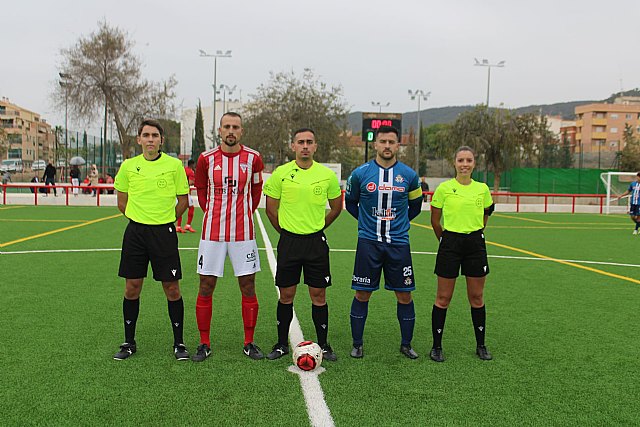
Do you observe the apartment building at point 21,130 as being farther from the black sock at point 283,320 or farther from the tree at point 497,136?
the black sock at point 283,320

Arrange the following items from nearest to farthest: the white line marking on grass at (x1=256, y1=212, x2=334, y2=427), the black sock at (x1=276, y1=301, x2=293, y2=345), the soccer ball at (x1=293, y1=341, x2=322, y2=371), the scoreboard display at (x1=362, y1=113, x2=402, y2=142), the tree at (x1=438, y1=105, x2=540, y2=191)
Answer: the white line marking on grass at (x1=256, y1=212, x2=334, y2=427) → the soccer ball at (x1=293, y1=341, x2=322, y2=371) → the black sock at (x1=276, y1=301, x2=293, y2=345) → the scoreboard display at (x1=362, y1=113, x2=402, y2=142) → the tree at (x1=438, y1=105, x2=540, y2=191)

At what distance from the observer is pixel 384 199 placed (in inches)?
186

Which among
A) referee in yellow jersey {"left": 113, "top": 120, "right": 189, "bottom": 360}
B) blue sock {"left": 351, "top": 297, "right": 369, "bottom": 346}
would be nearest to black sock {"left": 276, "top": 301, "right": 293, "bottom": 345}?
blue sock {"left": 351, "top": 297, "right": 369, "bottom": 346}

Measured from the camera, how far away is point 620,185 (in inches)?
1336

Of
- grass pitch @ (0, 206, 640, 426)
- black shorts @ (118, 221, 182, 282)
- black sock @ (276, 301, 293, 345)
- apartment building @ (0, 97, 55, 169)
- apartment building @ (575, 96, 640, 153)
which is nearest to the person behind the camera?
grass pitch @ (0, 206, 640, 426)

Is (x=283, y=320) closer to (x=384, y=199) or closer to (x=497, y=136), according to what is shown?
(x=384, y=199)

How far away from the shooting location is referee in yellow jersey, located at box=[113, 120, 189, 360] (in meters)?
4.66

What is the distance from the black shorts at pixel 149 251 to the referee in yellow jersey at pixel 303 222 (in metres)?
0.88

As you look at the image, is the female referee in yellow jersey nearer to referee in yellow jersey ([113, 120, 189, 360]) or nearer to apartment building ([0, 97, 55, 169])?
referee in yellow jersey ([113, 120, 189, 360])

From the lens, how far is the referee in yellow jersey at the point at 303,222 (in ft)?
15.4

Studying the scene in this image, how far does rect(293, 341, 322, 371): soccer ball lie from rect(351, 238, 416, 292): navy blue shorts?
0.62 metres

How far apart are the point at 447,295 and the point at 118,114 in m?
38.2

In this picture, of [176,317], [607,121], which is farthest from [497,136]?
[607,121]

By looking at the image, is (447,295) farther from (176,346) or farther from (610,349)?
(176,346)
